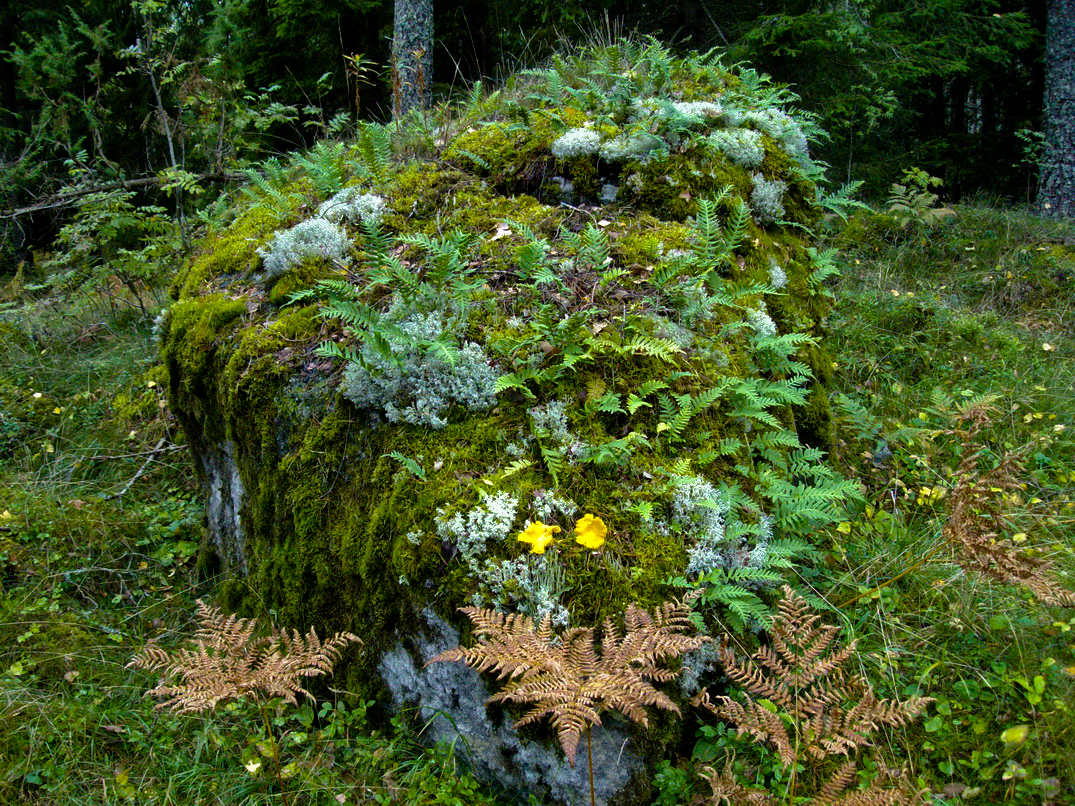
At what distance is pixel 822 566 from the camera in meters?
3.26

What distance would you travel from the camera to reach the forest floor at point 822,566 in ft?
8.27

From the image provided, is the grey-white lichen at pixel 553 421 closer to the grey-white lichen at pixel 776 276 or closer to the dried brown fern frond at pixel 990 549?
the dried brown fern frond at pixel 990 549

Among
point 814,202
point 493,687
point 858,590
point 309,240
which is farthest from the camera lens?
point 814,202

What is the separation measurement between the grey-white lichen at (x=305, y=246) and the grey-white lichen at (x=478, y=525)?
2.01m

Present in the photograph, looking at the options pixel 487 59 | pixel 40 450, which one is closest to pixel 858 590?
pixel 40 450

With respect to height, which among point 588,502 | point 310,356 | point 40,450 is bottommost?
point 40,450

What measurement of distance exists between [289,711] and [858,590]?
2649mm

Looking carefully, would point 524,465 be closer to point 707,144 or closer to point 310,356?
point 310,356

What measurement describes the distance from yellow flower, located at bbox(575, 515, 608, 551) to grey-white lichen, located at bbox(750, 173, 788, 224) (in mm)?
3027

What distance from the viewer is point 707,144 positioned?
4562mm

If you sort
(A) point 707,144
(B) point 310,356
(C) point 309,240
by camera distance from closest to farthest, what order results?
1. (B) point 310,356
2. (C) point 309,240
3. (A) point 707,144

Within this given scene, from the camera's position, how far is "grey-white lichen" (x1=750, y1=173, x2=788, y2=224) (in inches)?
181

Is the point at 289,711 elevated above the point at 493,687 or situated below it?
below

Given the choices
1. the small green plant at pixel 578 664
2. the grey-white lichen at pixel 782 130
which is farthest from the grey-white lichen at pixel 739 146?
the small green plant at pixel 578 664
